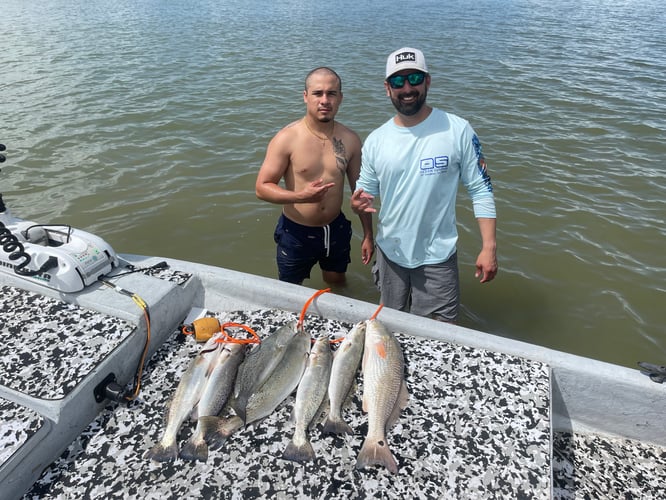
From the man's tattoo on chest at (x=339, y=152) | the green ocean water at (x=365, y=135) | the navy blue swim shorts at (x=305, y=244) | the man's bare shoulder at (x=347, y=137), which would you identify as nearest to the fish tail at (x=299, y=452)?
the navy blue swim shorts at (x=305, y=244)

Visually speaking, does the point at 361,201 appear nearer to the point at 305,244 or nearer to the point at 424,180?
the point at 424,180

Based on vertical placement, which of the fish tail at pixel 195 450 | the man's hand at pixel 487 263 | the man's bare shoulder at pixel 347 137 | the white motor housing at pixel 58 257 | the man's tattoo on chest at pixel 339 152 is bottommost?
the fish tail at pixel 195 450

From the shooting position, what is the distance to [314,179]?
4.18 m

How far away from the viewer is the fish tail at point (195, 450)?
2.31 meters

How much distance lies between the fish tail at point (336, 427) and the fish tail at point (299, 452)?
0.14 metres

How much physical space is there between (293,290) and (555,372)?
188 centimetres

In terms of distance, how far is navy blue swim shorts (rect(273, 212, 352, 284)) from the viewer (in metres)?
4.60

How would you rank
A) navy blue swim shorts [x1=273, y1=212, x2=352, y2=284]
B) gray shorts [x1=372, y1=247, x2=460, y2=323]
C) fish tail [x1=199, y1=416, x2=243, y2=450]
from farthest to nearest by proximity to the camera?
navy blue swim shorts [x1=273, y1=212, x2=352, y2=284]
gray shorts [x1=372, y1=247, x2=460, y2=323]
fish tail [x1=199, y1=416, x2=243, y2=450]

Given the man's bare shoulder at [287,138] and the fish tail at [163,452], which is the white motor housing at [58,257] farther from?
the man's bare shoulder at [287,138]

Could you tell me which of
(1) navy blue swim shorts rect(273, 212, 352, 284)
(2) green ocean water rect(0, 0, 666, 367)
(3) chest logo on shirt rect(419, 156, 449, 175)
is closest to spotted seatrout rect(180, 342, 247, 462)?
(1) navy blue swim shorts rect(273, 212, 352, 284)

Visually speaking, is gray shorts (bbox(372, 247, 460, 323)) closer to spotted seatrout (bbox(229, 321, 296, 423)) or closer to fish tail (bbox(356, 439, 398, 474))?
spotted seatrout (bbox(229, 321, 296, 423))

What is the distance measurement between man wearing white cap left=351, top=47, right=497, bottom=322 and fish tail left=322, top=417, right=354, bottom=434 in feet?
5.29

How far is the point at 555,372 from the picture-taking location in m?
2.81

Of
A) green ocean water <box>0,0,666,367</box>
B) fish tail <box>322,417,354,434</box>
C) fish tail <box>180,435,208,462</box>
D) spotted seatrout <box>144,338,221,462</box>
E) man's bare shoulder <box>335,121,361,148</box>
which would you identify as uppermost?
man's bare shoulder <box>335,121,361,148</box>
